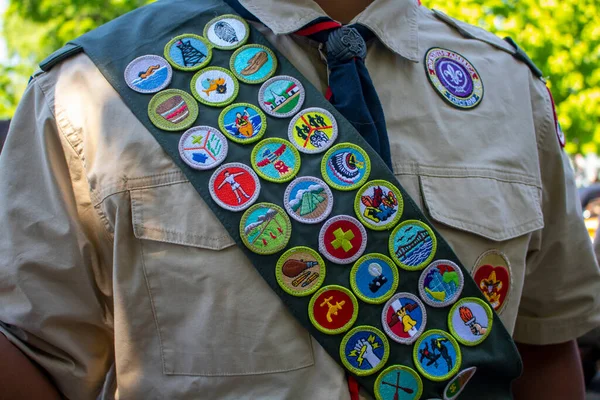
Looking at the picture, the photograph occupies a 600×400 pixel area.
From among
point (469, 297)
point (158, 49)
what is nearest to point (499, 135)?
point (469, 297)

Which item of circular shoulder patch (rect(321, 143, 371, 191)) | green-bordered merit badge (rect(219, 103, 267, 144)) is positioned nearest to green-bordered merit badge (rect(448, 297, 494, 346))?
circular shoulder patch (rect(321, 143, 371, 191))

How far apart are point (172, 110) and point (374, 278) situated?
52 cm

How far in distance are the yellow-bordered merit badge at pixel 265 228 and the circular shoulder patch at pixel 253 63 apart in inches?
11.5

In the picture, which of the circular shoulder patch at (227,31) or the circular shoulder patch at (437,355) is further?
the circular shoulder patch at (227,31)

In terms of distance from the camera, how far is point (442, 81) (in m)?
1.72

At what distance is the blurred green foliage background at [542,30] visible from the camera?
9172mm

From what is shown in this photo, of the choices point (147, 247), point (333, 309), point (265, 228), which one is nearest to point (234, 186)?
point (265, 228)

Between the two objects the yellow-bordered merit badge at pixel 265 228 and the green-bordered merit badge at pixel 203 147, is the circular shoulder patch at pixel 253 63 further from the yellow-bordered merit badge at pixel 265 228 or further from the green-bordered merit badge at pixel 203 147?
the yellow-bordered merit badge at pixel 265 228

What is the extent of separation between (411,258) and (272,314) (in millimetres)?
308

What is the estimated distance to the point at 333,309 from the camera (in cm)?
146

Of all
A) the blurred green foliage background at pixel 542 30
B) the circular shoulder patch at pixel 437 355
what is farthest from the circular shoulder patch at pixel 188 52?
the blurred green foliage background at pixel 542 30

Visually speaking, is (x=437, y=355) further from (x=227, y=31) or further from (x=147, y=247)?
(x=227, y=31)

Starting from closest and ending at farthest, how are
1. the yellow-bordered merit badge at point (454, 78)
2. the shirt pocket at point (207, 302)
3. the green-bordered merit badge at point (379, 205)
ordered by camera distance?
1. the shirt pocket at point (207, 302)
2. the green-bordered merit badge at point (379, 205)
3. the yellow-bordered merit badge at point (454, 78)

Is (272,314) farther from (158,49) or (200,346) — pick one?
(158,49)
